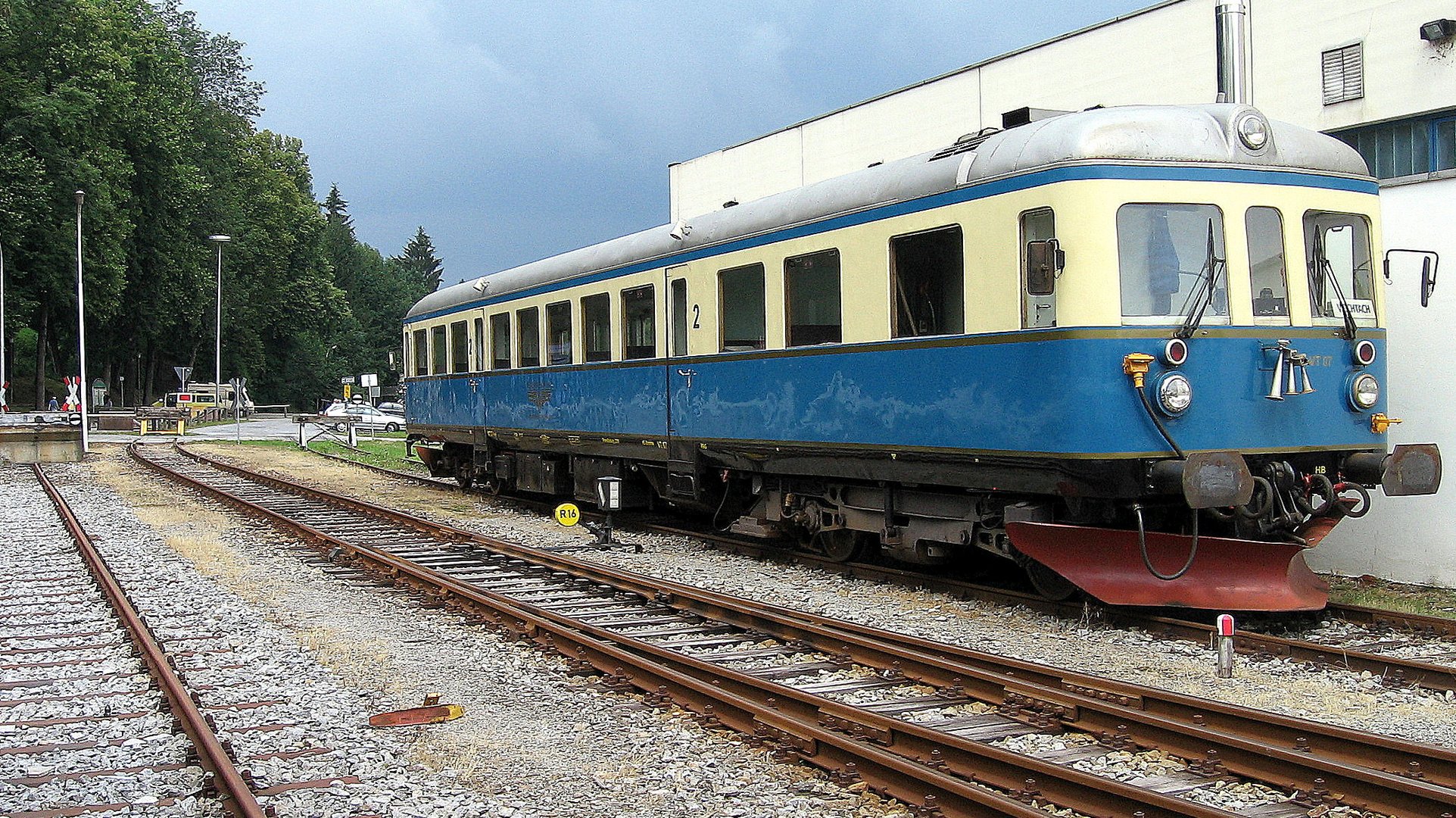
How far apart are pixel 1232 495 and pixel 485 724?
4781mm

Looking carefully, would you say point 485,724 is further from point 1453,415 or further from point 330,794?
point 1453,415

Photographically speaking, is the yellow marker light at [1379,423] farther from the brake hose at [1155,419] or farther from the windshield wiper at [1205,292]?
the brake hose at [1155,419]

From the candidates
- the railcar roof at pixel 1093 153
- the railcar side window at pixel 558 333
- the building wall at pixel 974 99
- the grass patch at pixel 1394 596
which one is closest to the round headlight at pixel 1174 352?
the railcar roof at pixel 1093 153

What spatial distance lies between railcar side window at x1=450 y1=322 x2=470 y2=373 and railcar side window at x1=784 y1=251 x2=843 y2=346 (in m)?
9.08

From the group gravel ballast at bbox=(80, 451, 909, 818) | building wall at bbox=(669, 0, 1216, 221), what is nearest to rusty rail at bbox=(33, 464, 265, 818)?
gravel ballast at bbox=(80, 451, 909, 818)

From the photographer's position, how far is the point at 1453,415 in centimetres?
1027

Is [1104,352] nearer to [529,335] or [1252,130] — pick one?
[1252,130]

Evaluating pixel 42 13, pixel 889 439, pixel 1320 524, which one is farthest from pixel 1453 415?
pixel 42 13

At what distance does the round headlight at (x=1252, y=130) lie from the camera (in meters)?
8.96

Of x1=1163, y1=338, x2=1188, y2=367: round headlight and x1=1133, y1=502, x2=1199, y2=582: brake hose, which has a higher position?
x1=1163, y1=338, x2=1188, y2=367: round headlight

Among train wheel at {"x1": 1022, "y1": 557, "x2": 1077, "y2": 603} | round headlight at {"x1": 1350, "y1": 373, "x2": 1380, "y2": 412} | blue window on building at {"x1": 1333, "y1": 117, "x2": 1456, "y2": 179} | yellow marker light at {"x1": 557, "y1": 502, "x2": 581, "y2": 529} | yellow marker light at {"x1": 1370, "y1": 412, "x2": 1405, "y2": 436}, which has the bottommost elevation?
train wheel at {"x1": 1022, "y1": 557, "x2": 1077, "y2": 603}

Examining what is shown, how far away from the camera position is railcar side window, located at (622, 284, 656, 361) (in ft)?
45.6

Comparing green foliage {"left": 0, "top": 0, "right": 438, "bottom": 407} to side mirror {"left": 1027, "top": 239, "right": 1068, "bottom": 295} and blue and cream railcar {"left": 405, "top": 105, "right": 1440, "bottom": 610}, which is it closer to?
blue and cream railcar {"left": 405, "top": 105, "right": 1440, "bottom": 610}

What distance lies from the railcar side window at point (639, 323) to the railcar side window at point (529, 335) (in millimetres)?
2591
